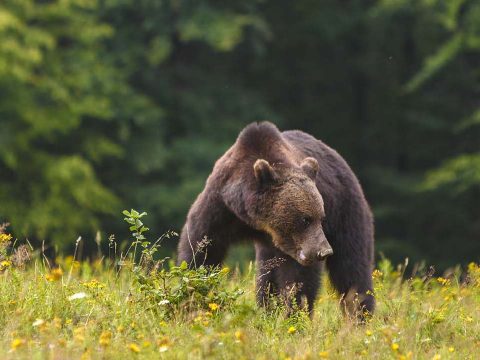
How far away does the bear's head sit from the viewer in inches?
234

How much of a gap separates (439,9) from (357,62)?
3.42m

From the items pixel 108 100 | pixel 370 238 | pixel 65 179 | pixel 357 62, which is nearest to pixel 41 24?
pixel 108 100

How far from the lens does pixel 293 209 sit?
601 cm

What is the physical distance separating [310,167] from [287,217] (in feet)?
1.30

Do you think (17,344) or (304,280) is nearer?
(17,344)

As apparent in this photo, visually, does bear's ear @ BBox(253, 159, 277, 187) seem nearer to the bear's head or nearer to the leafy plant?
the bear's head

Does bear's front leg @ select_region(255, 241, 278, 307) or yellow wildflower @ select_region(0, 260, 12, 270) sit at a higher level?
yellow wildflower @ select_region(0, 260, 12, 270)

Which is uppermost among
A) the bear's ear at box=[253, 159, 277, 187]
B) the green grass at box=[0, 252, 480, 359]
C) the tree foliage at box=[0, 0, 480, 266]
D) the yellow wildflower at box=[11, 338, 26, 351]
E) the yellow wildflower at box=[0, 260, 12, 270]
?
the bear's ear at box=[253, 159, 277, 187]

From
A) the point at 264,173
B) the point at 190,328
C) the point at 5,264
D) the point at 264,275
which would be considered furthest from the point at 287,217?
the point at 5,264

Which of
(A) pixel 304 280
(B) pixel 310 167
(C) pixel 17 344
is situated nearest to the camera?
(C) pixel 17 344

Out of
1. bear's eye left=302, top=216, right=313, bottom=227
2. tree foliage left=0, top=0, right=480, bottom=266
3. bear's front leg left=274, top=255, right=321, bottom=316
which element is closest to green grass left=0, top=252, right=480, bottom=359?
bear's front leg left=274, top=255, right=321, bottom=316

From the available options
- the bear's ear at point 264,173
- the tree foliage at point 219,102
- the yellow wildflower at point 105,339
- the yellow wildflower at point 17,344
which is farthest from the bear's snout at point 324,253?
the tree foliage at point 219,102

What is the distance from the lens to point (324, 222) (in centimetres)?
669

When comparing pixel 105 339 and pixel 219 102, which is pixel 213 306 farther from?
pixel 219 102
